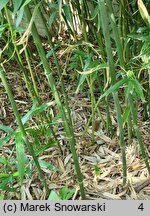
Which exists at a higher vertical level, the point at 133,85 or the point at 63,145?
the point at 133,85

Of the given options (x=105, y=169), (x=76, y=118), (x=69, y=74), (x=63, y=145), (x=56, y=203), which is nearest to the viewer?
(x=56, y=203)

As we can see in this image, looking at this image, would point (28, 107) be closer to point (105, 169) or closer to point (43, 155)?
point (43, 155)

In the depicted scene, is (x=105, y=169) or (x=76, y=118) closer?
(x=105, y=169)

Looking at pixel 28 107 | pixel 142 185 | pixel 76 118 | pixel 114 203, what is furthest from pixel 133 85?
pixel 28 107

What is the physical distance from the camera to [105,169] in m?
1.46

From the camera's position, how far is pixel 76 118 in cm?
174

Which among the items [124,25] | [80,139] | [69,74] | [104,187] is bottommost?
[104,187]

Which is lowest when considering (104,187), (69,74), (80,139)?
(104,187)

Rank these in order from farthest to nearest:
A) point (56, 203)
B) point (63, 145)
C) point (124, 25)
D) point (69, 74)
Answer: point (69, 74)
point (63, 145)
point (124, 25)
point (56, 203)

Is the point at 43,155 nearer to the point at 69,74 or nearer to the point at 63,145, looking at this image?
the point at 63,145

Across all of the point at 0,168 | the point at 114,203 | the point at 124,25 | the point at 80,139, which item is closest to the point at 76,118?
the point at 80,139

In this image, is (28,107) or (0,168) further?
(28,107)

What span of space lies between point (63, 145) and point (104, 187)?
0.30 m

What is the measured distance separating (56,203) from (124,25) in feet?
2.23
